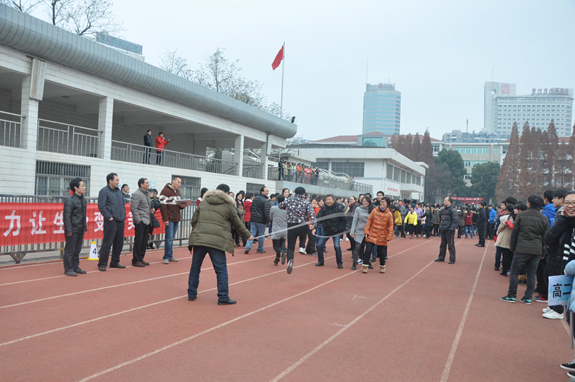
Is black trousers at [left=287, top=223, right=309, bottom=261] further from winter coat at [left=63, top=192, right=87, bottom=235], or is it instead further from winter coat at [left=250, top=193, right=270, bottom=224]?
winter coat at [left=63, top=192, right=87, bottom=235]

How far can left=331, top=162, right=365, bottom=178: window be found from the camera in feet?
176

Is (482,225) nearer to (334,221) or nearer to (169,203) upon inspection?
(334,221)

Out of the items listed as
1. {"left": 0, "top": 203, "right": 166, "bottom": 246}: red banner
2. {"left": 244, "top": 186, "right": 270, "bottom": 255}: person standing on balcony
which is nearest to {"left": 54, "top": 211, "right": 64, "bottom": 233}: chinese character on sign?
{"left": 0, "top": 203, "right": 166, "bottom": 246}: red banner

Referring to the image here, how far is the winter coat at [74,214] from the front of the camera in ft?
28.0

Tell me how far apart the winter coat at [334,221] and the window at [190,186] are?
1375cm

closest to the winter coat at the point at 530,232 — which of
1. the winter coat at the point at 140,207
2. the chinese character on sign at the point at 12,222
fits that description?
the winter coat at the point at 140,207

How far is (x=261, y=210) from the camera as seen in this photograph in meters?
13.5

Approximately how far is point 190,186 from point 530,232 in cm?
1905

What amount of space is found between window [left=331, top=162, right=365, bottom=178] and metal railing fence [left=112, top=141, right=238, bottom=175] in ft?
89.2

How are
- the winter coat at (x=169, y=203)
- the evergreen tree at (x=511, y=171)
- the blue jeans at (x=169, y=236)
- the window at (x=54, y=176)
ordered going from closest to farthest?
the winter coat at (x=169, y=203)
the blue jeans at (x=169, y=236)
the window at (x=54, y=176)
the evergreen tree at (x=511, y=171)

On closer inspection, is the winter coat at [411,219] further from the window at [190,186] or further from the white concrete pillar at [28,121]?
the white concrete pillar at [28,121]

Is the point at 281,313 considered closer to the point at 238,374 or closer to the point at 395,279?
the point at 238,374

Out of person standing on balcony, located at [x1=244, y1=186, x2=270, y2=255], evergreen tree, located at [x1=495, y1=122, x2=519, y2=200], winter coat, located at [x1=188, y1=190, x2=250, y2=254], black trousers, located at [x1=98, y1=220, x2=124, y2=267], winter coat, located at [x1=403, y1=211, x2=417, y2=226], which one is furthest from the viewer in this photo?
evergreen tree, located at [x1=495, y1=122, x2=519, y2=200]

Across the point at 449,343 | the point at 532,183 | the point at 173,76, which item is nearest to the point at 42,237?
the point at 449,343
